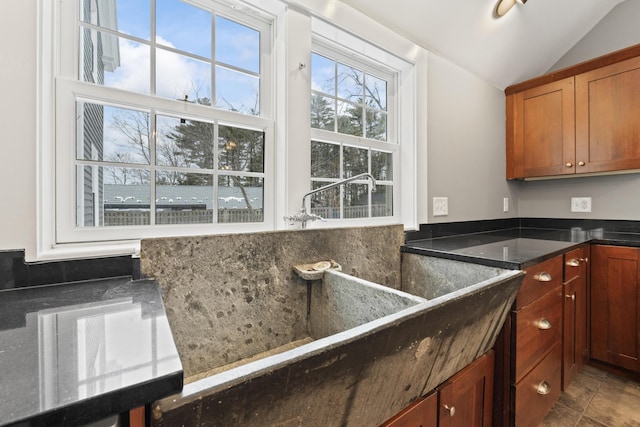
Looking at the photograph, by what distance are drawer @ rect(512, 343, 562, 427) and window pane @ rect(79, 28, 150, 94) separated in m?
1.89

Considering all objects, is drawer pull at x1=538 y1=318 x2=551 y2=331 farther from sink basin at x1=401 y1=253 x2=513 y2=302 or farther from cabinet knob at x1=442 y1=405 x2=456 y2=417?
cabinet knob at x1=442 y1=405 x2=456 y2=417

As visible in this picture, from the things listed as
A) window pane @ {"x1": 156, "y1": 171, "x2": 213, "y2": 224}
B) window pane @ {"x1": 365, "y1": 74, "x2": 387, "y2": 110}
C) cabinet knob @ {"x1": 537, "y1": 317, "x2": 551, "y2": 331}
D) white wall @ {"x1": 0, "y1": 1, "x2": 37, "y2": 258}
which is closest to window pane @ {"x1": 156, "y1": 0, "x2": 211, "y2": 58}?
white wall @ {"x1": 0, "y1": 1, "x2": 37, "y2": 258}

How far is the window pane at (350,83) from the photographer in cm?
172

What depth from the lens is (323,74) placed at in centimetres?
165

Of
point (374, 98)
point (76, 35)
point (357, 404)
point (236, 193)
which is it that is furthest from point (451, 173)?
point (76, 35)

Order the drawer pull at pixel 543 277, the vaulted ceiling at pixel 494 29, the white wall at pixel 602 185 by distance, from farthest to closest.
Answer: the white wall at pixel 602 185, the vaulted ceiling at pixel 494 29, the drawer pull at pixel 543 277

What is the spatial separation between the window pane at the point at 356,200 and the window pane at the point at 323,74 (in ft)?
1.82

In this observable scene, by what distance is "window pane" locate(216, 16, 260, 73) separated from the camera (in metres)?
1.33

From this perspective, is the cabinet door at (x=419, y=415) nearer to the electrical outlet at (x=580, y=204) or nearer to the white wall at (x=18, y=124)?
the white wall at (x=18, y=124)

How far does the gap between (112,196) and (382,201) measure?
1.42 meters

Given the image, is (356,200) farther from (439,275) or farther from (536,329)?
(536,329)

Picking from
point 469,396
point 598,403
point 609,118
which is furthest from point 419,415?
point 609,118

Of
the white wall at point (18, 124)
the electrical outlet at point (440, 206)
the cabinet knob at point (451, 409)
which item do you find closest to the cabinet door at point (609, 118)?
the electrical outlet at point (440, 206)

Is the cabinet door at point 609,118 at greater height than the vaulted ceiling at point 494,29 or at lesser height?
lesser
